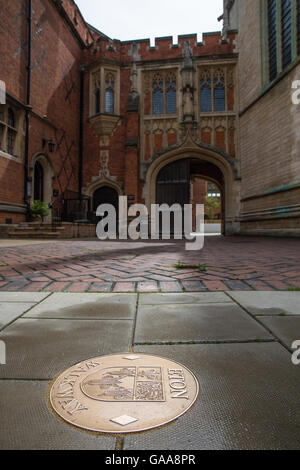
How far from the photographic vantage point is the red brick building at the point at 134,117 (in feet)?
44.1

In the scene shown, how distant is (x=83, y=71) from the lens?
15.3 metres

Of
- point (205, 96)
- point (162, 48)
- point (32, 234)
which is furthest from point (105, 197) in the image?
point (162, 48)

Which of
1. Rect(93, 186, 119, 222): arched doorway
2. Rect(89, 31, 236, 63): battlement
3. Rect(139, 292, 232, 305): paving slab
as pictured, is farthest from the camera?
Rect(93, 186, 119, 222): arched doorway

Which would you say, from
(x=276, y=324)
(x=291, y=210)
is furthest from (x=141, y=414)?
(x=291, y=210)

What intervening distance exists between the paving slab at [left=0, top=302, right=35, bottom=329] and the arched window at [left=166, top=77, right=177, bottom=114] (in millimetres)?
14737

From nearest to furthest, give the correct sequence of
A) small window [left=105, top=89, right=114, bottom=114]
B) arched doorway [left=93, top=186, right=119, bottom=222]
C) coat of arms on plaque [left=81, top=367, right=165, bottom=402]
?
coat of arms on plaque [left=81, top=367, right=165, bottom=402] < small window [left=105, top=89, right=114, bottom=114] < arched doorway [left=93, top=186, right=119, bottom=222]

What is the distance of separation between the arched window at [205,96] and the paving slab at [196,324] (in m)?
14.8

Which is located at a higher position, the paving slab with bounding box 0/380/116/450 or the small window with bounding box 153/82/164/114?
the small window with bounding box 153/82/164/114

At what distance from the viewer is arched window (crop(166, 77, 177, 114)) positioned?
14.5m

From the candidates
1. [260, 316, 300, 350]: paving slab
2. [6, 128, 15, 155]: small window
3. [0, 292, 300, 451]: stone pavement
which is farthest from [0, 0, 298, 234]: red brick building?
[260, 316, 300, 350]: paving slab

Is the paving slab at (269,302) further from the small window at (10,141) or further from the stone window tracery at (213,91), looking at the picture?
the stone window tracery at (213,91)

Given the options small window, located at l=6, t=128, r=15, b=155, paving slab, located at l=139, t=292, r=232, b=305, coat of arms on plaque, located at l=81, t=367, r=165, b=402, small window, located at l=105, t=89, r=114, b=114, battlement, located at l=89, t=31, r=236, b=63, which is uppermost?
battlement, located at l=89, t=31, r=236, b=63

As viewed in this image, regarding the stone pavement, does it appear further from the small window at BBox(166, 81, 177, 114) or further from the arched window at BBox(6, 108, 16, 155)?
the small window at BBox(166, 81, 177, 114)

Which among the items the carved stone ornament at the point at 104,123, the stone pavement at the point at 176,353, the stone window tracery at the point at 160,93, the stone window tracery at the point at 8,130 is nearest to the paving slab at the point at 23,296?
the stone pavement at the point at 176,353
